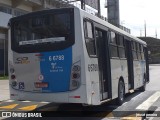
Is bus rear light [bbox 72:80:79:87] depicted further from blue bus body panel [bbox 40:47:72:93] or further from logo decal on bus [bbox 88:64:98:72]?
logo decal on bus [bbox 88:64:98:72]

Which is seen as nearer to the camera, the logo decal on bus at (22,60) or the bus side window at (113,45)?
the logo decal on bus at (22,60)

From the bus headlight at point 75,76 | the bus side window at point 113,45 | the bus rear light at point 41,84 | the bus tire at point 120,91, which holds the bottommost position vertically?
the bus tire at point 120,91

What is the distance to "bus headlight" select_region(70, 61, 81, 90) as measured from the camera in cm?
944

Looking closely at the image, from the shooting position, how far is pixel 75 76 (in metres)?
9.48

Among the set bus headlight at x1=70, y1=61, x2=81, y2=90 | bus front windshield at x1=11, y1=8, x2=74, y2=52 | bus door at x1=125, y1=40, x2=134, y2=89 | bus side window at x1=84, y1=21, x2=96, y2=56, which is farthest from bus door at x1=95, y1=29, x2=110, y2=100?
bus door at x1=125, y1=40, x2=134, y2=89

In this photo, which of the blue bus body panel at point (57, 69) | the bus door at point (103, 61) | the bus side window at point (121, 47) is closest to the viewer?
the blue bus body panel at point (57, 69)

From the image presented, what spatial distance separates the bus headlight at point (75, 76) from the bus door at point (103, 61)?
62.0 inches

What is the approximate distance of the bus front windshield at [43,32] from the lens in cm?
978

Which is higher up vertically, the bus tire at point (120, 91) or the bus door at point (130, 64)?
the bus door at point (130, 64)

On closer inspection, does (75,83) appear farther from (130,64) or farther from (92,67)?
(130,64)

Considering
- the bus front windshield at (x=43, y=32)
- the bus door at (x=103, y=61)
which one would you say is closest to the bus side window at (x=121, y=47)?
the bus door at (x=103, y=61)

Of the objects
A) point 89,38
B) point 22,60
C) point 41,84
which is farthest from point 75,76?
point 22,60

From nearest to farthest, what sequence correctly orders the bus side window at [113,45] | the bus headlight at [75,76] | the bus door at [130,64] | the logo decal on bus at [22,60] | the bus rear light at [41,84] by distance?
1. the bus headlight at [75,76]
2. the bus rear light at [41,84]
3. the logo decal on bus at [22,60]
4. the bus side window at [113,45]
5. the bus door at [130,64]

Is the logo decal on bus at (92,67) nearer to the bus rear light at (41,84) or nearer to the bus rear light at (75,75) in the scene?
the bus rear light at (75,75)
